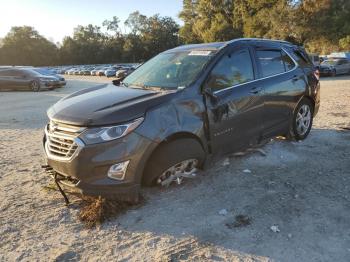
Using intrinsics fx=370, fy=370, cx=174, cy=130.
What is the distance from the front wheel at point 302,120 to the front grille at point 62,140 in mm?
3861

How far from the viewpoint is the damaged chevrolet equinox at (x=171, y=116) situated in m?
3.80

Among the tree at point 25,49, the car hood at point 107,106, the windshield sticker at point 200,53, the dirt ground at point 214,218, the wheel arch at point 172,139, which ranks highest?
the tree at point 25,49

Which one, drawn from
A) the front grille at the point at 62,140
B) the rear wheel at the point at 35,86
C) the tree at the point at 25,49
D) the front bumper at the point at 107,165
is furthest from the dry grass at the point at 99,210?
the tree at the point at 25,49

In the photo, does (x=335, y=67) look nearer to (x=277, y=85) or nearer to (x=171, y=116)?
(x=277, y=85)

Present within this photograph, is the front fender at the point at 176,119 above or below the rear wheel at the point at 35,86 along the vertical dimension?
above

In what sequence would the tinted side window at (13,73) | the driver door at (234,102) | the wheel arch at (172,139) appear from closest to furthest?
the wheel arch at (172,139), the driver door at (234,102), the tinted side window at (13,73)

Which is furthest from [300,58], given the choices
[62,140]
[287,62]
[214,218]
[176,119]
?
[62,140]

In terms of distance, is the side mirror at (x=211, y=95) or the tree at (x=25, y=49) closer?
the side mirror at (x=211, y=95)

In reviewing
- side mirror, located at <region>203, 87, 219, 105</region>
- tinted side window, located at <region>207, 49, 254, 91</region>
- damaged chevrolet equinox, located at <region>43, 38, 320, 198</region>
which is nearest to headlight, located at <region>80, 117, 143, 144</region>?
damaged chevrolet equinox, located at <region>43, 38, 320, 198</region>

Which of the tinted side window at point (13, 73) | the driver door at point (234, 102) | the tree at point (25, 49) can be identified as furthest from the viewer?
the tree at point (25, 49)

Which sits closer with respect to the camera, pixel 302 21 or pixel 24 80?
pixel 24 80

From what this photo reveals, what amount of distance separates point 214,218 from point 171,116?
3.91 feet

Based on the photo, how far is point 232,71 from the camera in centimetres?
496

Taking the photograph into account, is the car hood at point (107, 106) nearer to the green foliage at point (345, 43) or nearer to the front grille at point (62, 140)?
the front grille at point (62, 140)
